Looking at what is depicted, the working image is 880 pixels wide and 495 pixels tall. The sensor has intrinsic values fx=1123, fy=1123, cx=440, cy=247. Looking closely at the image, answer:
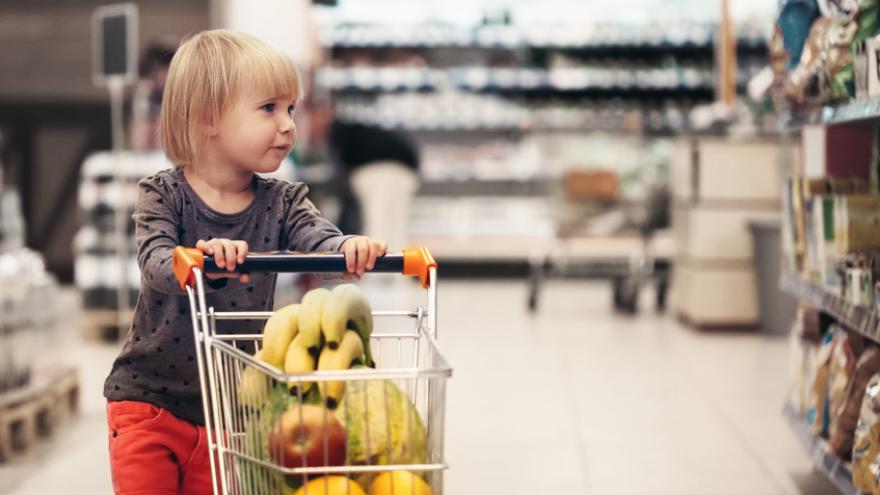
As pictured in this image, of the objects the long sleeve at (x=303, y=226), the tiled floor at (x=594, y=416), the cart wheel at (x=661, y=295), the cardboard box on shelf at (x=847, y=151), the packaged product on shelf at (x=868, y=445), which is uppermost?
the cardboard box on shelf at (x=847, y=151)

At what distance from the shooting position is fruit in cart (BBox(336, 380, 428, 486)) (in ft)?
4.67

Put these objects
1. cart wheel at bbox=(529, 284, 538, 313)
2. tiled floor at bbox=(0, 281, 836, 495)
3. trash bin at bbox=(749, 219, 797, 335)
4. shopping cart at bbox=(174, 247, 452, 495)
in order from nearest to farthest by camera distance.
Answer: shopping cart at bbox=(174, 247, 452, 495)
tiled floor at bbox=(0, 281, 836, 495)
trash bin at bbox=(749, 219, 797, 335)
cart wheel at bbox=(529, 284, 538, 313)

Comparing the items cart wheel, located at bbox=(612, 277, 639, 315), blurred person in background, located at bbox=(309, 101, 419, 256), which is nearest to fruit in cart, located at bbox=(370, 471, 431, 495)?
cart wheel, located at bbox=(612, 277, 639, 315)

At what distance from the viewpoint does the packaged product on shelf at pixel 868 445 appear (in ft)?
7.39

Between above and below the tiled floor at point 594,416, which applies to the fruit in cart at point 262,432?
above

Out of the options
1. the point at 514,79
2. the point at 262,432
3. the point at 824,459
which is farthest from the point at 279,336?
the point at 514,79

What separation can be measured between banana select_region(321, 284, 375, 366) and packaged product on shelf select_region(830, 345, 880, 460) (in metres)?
1.49

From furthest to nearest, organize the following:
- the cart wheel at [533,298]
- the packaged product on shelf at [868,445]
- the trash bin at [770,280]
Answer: the cart wheel at [533,298] < the trash bin at [770,280] < the packaged product on shelf at [868,445]

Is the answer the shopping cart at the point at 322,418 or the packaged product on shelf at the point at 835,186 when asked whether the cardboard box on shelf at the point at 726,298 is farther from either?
the shopping cart at the point at 322,418

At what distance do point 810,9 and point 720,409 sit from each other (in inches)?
67.9

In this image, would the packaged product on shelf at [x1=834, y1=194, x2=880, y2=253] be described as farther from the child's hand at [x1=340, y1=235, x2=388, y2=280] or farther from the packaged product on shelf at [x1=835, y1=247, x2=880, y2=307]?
the child's hand at [x1=340, y1=235, x2=388, y2=280]

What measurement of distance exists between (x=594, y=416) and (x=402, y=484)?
2783mm

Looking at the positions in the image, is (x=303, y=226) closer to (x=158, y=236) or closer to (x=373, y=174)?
(x=158, y=236)

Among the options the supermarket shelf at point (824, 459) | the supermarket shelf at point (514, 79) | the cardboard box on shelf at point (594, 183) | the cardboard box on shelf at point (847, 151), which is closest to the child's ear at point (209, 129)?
the supermarket shelf at point (824, 459)
